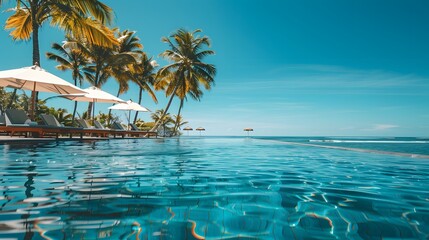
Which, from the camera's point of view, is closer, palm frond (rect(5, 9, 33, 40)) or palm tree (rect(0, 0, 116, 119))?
palm tree (rect(0, 0, 116, 119))

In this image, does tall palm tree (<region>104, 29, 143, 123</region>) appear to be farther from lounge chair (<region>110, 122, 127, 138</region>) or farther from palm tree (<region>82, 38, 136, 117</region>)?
lounge chair (<region>110, 122, 127, 138</region>)

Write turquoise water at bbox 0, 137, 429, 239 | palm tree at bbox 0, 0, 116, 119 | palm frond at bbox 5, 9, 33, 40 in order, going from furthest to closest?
palm frond at bbox 5, 9, 33, 40 → palm tree at bbox 0, 0, 116, 119 → turquoise water at bbox 0, 137, 429, 239

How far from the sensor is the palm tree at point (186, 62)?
2308cm

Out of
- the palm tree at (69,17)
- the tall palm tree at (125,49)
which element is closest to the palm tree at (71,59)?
the tall palm tree at (125,49)

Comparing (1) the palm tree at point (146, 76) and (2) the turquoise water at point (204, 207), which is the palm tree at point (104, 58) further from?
(2) the turquoise water at point (204, 207)

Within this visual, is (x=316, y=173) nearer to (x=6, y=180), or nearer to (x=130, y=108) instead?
(x=6, y=180)

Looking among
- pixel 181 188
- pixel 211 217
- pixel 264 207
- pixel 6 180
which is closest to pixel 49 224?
pixel 211 217

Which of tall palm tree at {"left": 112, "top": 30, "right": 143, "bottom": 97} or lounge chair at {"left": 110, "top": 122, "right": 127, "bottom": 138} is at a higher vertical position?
tall palm tree at {"left": 112, "top": 30, "right": 143, "bottom": 97}

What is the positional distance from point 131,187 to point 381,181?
357 cm

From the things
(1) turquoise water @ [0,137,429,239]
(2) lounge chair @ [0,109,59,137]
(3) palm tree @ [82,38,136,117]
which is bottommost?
(1) turquoise water @ [0,137,429,239]

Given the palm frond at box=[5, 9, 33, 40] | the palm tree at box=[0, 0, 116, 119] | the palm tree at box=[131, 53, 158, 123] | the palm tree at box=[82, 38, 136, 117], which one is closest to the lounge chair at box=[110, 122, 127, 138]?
the palm tree at box=[82, 38, 136, 117]

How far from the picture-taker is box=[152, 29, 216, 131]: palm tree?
909 inches

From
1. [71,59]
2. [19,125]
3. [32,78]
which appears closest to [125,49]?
[71,59]

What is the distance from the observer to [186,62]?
23.1 m
